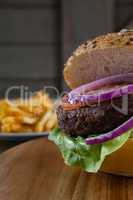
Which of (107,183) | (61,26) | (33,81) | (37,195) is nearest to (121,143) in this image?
(107,183)

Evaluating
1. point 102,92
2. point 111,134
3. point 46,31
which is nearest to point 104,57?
point 102,92

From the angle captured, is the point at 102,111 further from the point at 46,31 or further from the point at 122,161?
the point at 46,31

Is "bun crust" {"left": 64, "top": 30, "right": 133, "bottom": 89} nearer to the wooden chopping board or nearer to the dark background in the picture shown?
the wooden chopping board

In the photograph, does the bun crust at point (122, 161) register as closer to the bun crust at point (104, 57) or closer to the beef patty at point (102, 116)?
the beef patty at point (102, 116)

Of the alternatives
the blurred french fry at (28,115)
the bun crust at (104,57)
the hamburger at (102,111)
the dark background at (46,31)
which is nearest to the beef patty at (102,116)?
the hamburger at (102,111)

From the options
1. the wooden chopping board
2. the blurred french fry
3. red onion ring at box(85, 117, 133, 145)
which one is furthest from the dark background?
red onion ring at box(85, 117, 133, 145)
